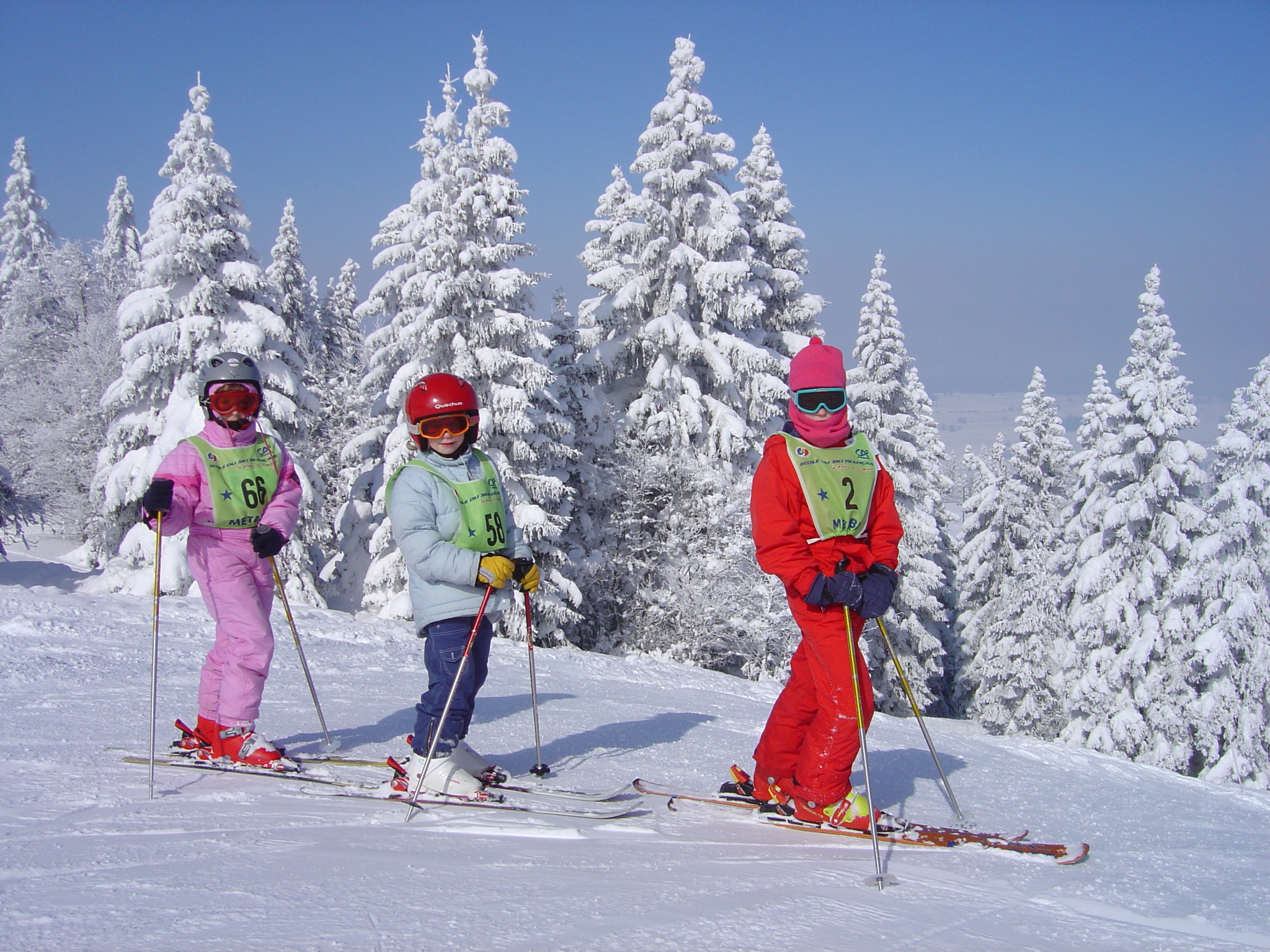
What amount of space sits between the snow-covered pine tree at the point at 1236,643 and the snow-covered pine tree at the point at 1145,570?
1.31 ft

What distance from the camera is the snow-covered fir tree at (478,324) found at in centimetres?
1886

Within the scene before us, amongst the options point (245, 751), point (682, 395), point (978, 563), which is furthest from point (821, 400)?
point (978, 563)

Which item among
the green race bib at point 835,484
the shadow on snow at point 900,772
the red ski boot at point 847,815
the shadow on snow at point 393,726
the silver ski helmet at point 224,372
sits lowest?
the shadow on snow at point 900,772

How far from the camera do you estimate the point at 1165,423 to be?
21703mm

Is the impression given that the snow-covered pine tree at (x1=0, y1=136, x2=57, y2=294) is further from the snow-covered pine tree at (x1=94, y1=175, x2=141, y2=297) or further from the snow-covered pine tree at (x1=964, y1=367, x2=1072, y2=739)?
the snow-covered pine tree at (x1=964, y1=367, x2=1072, y2=739)

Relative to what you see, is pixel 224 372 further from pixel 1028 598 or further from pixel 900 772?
pixel 1028 598

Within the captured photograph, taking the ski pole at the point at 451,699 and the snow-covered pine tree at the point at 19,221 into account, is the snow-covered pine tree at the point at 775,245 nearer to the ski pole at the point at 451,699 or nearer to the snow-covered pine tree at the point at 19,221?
the ski pole at the point at 451,699

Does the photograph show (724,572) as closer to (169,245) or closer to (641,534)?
(641,534)

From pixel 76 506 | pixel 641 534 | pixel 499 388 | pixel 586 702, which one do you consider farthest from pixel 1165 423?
pixel 76 506

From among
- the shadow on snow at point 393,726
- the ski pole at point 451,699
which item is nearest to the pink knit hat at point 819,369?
the ski pole at point 451,699

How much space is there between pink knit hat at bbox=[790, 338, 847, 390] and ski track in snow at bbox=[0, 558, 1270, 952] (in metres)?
2.35

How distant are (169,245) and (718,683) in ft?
53.0

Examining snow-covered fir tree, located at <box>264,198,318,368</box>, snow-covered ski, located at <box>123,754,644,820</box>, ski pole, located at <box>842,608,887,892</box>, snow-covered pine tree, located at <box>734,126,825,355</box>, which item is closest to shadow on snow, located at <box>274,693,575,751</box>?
snow-covered ski, located at <box>123,754,644,820</box>

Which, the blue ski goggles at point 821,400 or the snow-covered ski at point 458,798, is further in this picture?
the blue ski goggles at point 821,400
